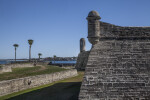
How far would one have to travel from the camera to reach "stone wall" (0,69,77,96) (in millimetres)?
14552

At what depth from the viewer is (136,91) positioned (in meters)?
8.74

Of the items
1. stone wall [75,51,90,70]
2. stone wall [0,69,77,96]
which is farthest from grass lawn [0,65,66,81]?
stone wall [75,51,90,70]

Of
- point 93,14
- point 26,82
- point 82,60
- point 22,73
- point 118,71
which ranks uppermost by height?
point 93,14

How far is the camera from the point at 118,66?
9.87 metres

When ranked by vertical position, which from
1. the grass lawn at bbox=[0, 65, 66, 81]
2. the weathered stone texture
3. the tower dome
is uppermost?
the tower dome

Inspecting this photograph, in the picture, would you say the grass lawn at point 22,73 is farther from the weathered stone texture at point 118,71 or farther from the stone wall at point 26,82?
the weathered stone texture at point 118,71

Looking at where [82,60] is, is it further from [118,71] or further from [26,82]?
[118,71]

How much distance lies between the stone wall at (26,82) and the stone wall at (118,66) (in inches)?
311

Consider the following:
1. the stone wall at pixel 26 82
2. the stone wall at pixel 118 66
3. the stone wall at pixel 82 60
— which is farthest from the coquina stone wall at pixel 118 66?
the stone wall at pixel 82 60

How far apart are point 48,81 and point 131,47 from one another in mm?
12537

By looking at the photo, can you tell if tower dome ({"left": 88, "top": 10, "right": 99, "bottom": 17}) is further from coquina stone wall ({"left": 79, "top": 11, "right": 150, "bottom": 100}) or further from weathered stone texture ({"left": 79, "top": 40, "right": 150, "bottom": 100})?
weathered stone texture ({"left": 79, "top": 40, "right": 150, "bottom": 100})

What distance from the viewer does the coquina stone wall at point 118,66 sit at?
8.73 metres

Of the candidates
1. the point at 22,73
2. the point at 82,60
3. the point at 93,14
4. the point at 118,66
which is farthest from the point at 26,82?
the point at 82,60

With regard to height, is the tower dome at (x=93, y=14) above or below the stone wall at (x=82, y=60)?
above
